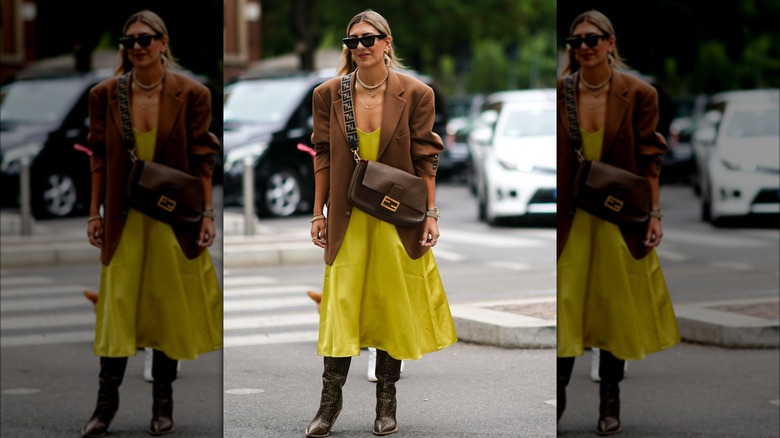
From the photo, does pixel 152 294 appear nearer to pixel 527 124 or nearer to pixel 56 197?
pixel 56 197

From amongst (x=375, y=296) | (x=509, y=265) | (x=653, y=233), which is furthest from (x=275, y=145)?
(x=653, y=233)

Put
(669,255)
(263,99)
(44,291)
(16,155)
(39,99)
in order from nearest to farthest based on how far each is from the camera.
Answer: (669,255) < (44,291) < (16,155) < (39,99) < (263,99)

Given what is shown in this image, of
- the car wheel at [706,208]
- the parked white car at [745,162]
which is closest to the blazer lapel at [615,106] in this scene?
the car wheel at [706,208]

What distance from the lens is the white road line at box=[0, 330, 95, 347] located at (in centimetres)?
461

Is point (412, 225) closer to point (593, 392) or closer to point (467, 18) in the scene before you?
point (593, 392)

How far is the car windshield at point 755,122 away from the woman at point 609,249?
148 inches

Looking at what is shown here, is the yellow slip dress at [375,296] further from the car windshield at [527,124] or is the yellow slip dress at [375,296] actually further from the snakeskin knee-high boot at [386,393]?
the car windshield at [527,124]

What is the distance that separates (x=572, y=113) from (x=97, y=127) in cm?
166

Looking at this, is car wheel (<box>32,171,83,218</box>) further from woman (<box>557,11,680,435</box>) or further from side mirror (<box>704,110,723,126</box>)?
side mirror (<box>704,110,723,126</box>)

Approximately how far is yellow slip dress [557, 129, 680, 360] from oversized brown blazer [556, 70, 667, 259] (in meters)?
0.05

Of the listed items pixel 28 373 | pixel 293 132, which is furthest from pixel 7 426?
pixel 293 132

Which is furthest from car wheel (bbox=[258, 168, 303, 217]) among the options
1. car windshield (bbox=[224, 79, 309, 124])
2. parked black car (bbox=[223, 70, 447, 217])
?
car windshield (bbox=[224, 79, 309, 124])

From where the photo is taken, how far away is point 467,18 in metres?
39.8

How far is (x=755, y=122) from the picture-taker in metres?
8.11
